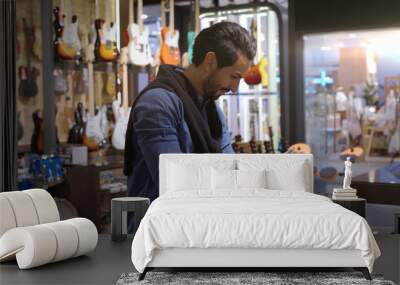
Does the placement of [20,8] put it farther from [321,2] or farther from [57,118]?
[321,2]

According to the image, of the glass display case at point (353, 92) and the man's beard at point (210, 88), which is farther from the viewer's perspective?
the glass display case at point (353, 92)

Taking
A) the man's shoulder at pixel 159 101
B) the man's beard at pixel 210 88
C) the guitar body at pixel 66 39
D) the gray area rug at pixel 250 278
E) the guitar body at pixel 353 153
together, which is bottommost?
the gray area rug at pixel 250 278

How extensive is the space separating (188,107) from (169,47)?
90cm

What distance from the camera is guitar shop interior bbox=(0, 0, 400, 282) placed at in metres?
7.95

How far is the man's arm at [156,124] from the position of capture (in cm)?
740

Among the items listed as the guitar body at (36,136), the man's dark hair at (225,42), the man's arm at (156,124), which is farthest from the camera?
the guitar body at (36,136)

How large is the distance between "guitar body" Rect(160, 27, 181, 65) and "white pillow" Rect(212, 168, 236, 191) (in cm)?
208

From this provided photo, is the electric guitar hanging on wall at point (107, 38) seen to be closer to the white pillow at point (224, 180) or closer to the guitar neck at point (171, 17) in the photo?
the guitar neck at point (171, 17)

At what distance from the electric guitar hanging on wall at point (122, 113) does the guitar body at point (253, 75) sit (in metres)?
1.30

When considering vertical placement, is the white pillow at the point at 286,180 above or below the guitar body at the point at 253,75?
below

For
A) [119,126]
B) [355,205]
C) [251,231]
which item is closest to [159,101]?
[119,126]

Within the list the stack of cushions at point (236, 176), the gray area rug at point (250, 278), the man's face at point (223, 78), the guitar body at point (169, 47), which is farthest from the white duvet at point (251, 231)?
the guitar body at point (169, 47)

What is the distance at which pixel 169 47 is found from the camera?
8.06 m

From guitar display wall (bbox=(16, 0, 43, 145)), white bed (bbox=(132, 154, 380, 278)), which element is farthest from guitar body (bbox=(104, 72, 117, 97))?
white bed (bbox=(132, 154, 380, 278))
